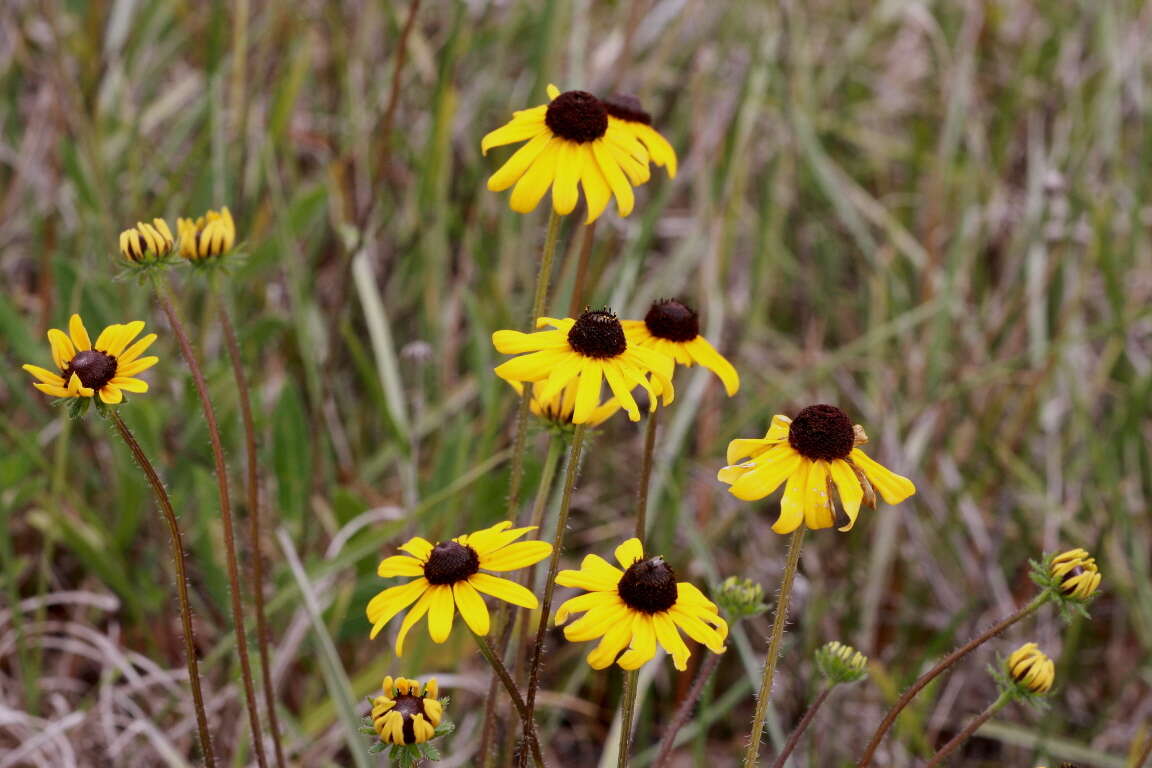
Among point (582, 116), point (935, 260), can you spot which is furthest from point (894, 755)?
point (935, 260)

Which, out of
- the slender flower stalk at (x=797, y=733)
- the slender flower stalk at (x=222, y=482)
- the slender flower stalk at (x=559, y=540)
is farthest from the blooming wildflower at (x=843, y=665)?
the slender flower stalk at (x=222, y=482)

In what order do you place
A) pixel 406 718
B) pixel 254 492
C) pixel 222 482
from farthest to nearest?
pixel 254 492 → pixel 222 482 → pixel 406 718

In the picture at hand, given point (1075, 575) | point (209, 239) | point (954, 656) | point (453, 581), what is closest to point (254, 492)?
point (209, 239)

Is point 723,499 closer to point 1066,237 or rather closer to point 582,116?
point 1066,237

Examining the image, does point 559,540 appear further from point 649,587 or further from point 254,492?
point 254,492

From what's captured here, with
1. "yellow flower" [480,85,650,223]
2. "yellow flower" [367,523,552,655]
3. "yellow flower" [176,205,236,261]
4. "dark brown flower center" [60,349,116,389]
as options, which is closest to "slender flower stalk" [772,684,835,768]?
"yellow flower" [367,523,552,655]

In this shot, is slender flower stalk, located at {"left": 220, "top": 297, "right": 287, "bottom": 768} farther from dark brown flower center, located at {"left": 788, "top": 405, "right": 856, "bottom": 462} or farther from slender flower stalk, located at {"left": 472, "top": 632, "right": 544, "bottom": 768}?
dark brown flower center, located at {"left": 788, "top": 405, "right": 856, "bottom": 462}
